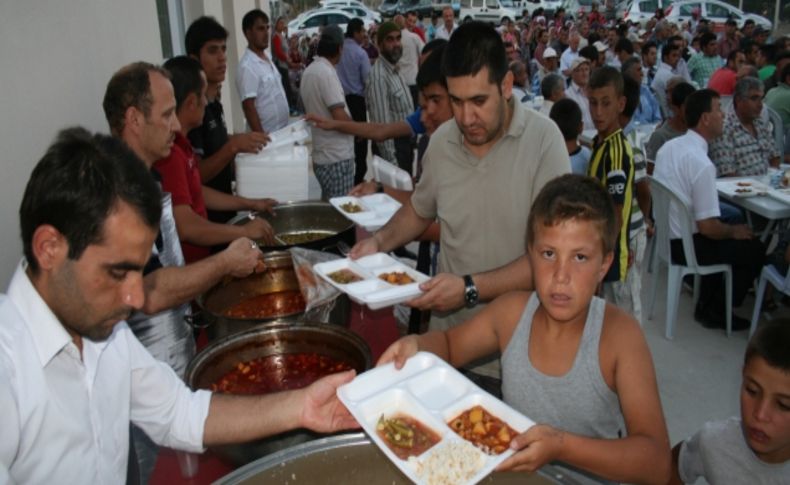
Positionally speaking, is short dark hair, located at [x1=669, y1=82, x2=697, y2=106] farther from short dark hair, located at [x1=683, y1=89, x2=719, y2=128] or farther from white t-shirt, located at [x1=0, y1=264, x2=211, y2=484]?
white t-shirt, located at [x1=0, y1=264, x2=211, y2=484]

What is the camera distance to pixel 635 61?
283 inches

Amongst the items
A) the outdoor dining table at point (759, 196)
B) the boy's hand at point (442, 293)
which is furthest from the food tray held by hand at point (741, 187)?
the boy's hand at point (442, 293)

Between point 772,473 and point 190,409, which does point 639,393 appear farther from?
point 190,409

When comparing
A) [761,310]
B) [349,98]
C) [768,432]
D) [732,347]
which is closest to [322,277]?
[768,432]

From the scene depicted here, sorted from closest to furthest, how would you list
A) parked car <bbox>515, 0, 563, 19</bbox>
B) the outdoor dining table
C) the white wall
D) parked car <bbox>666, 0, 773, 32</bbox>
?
the white wall
the outdoor dining table
parked car <bbox>666, 0, 773, 32</bbox>
parked car <bbox>515, 0, 563, 19</bbox>

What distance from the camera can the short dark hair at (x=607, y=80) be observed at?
3.92 metres

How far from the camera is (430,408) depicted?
1.52 metres

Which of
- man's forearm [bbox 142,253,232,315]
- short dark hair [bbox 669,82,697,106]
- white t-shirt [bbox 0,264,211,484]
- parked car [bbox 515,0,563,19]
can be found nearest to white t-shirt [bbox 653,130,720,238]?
short dark hair [bbox 669,82,697,106]

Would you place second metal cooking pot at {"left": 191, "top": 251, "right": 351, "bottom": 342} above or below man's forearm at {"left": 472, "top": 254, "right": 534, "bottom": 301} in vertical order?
→ below

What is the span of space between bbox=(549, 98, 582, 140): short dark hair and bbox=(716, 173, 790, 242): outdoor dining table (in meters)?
1.39

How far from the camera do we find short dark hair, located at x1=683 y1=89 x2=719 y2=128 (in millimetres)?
4410

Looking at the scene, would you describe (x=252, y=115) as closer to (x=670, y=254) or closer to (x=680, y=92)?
(x=670, y=254)

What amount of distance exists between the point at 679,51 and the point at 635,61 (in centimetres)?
180

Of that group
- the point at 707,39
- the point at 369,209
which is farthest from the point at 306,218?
the point at 707,39
